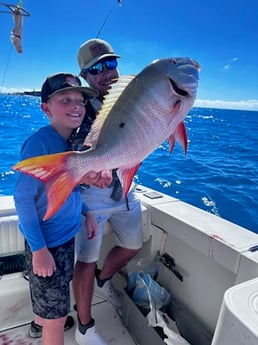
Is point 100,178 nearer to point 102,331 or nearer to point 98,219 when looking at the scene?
point 98,219

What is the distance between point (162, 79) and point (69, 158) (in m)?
0.46

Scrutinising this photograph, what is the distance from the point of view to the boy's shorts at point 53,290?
1.49 metres

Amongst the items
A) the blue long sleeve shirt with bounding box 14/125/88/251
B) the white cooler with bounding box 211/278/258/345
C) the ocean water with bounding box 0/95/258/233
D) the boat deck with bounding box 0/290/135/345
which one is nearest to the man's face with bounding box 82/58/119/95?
the blue long sleeve shirt with bounding box 14/125/88/251

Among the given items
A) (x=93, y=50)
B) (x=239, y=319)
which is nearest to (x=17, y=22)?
(x=93, y=50)

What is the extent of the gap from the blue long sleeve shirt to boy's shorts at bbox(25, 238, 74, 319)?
9 centimetres

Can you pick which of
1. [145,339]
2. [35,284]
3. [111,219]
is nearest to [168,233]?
[111,219]

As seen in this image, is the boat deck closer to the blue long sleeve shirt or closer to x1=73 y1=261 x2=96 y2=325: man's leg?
x1=73 y1=261 x2=96 y2=325: man's leg

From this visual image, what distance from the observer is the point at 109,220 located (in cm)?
213

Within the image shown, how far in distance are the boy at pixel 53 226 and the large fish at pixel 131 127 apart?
0.30 m

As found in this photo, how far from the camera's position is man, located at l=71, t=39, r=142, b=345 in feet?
6.10

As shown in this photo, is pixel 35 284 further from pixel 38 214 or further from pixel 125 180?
pixel 125 180

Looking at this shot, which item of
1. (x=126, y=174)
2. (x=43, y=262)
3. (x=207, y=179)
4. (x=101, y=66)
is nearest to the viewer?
(x=126, y=174)

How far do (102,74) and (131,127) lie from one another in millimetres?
1089

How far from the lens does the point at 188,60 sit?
104 centimetres
